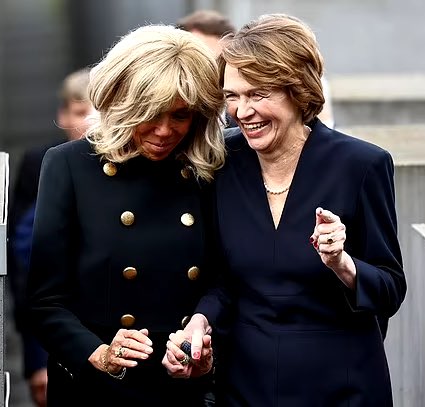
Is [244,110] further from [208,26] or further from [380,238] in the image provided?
[208,26]

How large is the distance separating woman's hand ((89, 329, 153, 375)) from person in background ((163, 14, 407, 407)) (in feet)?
0.22

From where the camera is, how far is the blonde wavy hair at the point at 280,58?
3738 millimetres

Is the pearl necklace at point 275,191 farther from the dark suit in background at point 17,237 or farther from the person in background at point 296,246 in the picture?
the dark suit in background at point 17,237

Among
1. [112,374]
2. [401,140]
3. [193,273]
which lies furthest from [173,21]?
[112,374]

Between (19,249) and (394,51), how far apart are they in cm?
566

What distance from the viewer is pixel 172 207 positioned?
13.1ft

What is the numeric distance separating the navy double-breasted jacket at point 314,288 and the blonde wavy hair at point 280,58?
160 millimetres

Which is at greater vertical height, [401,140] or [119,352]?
[119,352]

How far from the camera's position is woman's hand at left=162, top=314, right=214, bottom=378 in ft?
12.0

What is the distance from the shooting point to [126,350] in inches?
145

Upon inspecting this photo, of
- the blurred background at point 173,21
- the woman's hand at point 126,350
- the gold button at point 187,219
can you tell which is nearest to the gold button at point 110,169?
the gold button at point 187,219

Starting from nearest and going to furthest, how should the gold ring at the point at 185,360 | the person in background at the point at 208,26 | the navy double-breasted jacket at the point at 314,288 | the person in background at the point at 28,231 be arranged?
the gold ring at the point at 185,360, the navy double-breasted jacket at the point at 314,288, the person in background at the point at 208,26, the person in background at the point at 28,231

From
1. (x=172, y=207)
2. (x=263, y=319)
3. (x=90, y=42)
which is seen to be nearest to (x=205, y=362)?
(x=263, y=319)

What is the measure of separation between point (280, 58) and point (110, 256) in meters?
0.69
